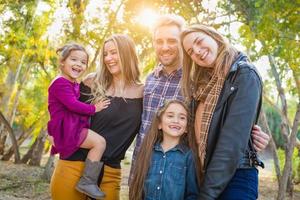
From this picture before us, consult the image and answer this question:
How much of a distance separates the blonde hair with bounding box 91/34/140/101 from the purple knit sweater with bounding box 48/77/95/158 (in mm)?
156

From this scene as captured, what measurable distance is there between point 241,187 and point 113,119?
1307mm

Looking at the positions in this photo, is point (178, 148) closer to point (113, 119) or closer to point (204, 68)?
point (204, 68)

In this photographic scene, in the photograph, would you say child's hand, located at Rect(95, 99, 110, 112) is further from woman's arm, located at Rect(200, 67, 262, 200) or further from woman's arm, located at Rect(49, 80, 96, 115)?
woman's arm, located at Rect(200, 67, 262, 200)

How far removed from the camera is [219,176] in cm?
225

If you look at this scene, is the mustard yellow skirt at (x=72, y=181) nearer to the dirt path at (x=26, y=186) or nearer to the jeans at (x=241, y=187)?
the jeans at (x=241, y=187)

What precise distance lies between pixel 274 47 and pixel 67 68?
173 inches

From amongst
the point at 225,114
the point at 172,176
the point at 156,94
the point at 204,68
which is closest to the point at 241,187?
the point at 225,114

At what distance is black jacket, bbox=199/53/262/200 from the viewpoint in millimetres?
2236

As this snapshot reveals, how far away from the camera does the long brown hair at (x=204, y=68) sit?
2467mm

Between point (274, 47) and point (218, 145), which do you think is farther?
point (274, 47)

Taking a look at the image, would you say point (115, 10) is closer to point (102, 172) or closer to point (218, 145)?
point (102, 172)

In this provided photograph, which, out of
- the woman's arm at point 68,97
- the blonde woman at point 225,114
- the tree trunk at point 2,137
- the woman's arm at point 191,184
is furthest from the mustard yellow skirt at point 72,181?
the tree trunk at point 2,137

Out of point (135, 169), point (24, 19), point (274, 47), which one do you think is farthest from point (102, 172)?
point (24, 19)

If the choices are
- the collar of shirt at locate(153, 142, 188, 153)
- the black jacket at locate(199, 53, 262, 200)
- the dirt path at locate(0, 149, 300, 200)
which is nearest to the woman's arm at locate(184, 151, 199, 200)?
the collar of shirt at locate(153, 142, 188, 153)
